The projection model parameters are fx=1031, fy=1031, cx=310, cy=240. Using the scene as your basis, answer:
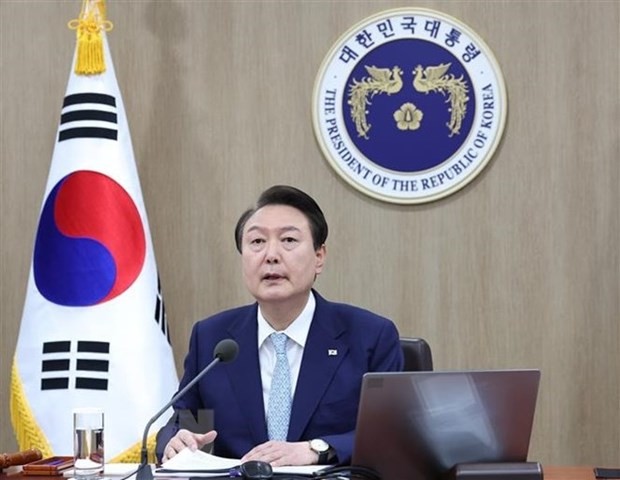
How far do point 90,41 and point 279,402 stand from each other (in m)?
1.80

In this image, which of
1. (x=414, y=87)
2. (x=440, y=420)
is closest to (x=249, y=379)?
(x=440, y=420)


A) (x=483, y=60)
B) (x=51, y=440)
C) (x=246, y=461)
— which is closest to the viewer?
(x=246, y=461)

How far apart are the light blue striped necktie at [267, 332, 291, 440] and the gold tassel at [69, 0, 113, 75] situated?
1.63 meters

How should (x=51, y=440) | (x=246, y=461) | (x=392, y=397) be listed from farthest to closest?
(x=51, y=440)
(x=246, y=461)
(x=392, y=397)

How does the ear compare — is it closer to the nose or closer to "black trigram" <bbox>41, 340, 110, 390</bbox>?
Answer: the nose

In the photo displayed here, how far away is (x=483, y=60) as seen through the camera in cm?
414

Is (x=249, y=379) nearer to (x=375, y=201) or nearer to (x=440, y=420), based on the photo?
(x=440, y=420)

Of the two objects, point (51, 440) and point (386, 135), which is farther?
point (386, 135)

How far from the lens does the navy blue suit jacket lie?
2.68 meters

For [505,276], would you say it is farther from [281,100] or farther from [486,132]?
[281,100]

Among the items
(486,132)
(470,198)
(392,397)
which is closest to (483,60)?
(486,132)

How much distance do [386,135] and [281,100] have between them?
458 millimetres

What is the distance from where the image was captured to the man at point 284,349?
2.69 meters

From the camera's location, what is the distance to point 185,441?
2463mm
